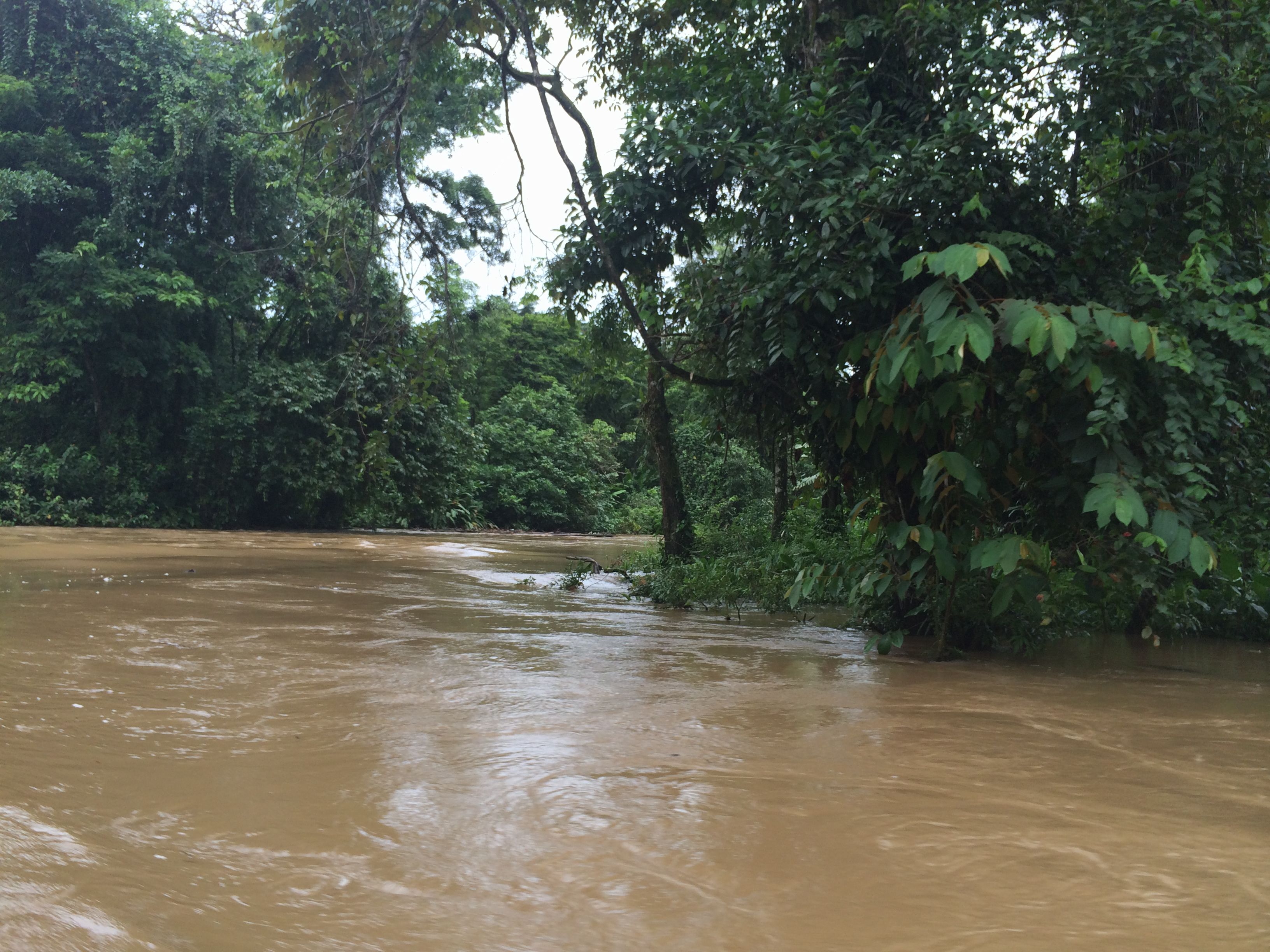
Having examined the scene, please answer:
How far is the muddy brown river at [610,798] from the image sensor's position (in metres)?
1.89

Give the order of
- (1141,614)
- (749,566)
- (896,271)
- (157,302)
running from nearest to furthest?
(896,271)
(1141,614)
(749,566)
(157,302)

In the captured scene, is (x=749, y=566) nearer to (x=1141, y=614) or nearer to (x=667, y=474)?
(x=667, y=474)

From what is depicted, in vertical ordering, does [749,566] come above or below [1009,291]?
below

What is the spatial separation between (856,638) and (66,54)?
2053 cm

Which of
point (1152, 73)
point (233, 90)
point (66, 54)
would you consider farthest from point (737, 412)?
point (66, 54)

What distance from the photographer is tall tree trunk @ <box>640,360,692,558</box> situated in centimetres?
960

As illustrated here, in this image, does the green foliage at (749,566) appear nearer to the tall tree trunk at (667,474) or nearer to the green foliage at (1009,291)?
the tall tree trunk at (667,474)

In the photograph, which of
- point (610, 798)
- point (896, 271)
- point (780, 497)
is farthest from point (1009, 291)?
point (780, 497)

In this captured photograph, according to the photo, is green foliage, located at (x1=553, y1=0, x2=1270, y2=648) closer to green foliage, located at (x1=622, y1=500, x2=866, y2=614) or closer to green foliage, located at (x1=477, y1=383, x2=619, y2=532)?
green foliage, located at (x1=622, y1=500, x2=866, y2=614)

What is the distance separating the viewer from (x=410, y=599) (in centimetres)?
805

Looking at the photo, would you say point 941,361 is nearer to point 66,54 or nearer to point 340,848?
point 340,848

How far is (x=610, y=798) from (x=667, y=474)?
7280 millimetres

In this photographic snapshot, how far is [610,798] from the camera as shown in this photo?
8.77 feet

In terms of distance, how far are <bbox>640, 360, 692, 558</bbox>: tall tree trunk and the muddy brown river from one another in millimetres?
4341
